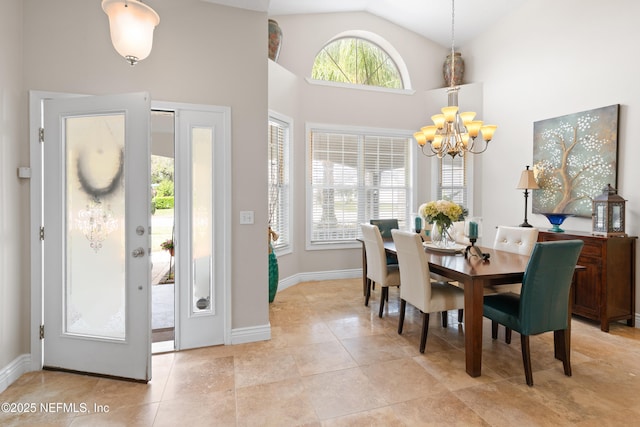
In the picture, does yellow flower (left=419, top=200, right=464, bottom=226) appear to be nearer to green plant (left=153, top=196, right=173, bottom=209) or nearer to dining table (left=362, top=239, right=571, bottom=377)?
dining table (left=362, top=239, right=571, bottom=377)

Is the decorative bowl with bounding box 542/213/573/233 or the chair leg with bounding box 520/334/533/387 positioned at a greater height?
the decorative bowl with bounding box 542/213/573/233

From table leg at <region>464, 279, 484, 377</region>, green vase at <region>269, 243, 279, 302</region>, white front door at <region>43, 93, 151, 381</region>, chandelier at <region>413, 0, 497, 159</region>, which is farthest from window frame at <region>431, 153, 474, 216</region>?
white front door at <region>43, 93, 151, 381</region>

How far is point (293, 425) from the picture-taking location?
1863 millimetres

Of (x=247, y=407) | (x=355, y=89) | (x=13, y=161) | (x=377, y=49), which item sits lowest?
(x=247, y=407)

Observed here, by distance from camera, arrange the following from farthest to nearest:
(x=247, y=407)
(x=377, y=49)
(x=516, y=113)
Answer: (x=377, y=49), (x=516, y=113), (x=247, y=407)

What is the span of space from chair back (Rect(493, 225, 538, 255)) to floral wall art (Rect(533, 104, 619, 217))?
1127 mm

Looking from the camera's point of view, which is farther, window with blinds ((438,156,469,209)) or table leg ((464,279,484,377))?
window with blinds ((438,156,469,209))

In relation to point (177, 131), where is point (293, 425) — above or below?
below

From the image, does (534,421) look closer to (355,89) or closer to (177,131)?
(177,131)

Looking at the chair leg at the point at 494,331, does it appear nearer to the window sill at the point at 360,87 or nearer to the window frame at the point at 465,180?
the window frame at the point at 465,180

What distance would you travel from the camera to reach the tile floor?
193 centimetres

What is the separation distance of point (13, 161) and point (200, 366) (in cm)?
206

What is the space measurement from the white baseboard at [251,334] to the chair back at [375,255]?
53.0 inches

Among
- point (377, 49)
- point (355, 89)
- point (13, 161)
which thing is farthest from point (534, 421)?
point (377, 49)
